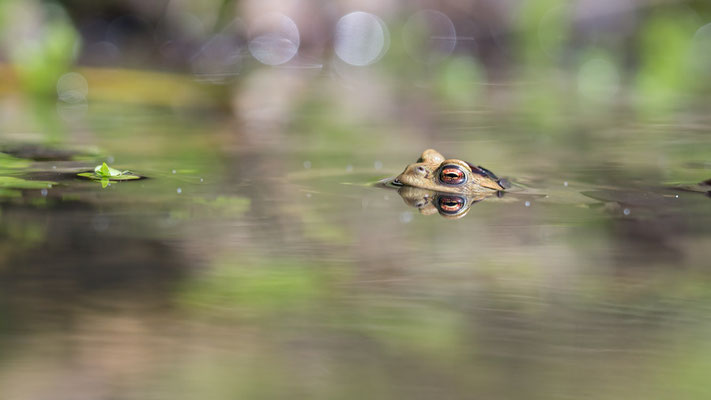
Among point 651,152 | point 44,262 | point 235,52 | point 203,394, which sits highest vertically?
point 235,52

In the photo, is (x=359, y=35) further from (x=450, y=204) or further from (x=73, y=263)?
(x=73, y=263)

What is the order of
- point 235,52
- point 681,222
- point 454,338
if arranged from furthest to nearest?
point 235,52 < point 681,222 < point 454,338

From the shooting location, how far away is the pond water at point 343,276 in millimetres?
1515

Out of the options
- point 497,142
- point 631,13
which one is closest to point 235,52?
point 631,13

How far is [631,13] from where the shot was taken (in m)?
8.43

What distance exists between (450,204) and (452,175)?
20 cm

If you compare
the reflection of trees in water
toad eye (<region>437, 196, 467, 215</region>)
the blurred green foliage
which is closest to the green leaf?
the reflection of trees in water

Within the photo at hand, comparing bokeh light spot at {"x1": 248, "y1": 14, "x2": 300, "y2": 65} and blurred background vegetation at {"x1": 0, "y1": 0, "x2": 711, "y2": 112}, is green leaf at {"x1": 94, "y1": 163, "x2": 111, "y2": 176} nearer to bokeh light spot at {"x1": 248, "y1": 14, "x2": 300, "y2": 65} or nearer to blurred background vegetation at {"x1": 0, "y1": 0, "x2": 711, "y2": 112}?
blurred background vegetation at {"x1": 0, "y1": 0, "x2": 711, "y2": 112}

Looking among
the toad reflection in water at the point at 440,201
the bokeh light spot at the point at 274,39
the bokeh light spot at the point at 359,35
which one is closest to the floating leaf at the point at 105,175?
the toad reflection in water at the point at 440,201

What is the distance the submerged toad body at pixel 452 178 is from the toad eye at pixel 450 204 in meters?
0.07

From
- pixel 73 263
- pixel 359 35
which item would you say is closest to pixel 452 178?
pixel 73 263

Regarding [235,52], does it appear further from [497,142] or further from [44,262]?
[44,262]

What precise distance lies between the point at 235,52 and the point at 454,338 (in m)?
6.50

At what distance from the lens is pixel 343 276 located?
2.09 metres
